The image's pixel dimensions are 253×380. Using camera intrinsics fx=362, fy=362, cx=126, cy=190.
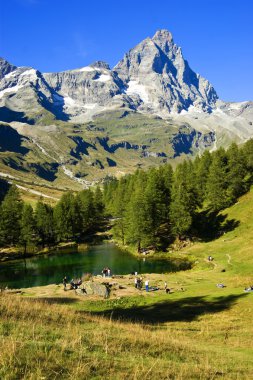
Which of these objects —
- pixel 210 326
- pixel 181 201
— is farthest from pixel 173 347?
pixel 181 201

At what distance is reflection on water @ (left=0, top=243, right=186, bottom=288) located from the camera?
78.6m

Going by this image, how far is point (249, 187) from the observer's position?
106m

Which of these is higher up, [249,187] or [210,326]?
[249,187]

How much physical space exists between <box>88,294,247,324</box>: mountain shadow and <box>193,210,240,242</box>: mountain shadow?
170 feet

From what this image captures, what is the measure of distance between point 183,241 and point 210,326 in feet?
227

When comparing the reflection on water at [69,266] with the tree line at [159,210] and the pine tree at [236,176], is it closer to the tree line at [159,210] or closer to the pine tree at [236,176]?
the tree line at [159,210]

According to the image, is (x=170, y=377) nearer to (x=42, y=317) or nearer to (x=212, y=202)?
(x=42, y=317)

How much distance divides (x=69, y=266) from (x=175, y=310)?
5613cm

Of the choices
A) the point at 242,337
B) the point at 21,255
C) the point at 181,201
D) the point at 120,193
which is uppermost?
the point at 120,193

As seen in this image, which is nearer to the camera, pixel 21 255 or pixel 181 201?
pixel 181 201

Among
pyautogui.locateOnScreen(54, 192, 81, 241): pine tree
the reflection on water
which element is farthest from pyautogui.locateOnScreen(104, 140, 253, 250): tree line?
pyautogui.locateOnScreen(54, 192, 81, 241): pine tree

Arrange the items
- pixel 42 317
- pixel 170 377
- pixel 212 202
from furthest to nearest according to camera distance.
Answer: pixel 212 202 → pixel 42 317 → pixel 170 377

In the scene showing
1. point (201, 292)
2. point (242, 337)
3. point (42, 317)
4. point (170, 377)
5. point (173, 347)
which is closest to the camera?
point (170, 377)

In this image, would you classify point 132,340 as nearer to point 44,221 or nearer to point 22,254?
point 22,254
